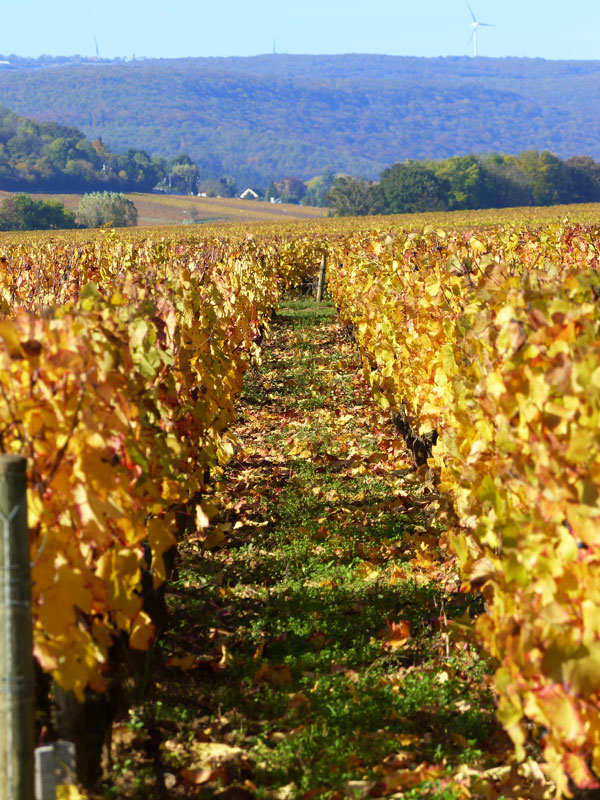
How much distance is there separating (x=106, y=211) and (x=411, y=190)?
40.1 meters

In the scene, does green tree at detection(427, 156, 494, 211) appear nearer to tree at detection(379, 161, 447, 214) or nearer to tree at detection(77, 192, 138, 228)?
tree at detection(379, 161, 447, 214)

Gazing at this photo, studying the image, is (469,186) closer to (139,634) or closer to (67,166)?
(67,166)

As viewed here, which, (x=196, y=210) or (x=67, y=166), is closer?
(x=196, y=210)

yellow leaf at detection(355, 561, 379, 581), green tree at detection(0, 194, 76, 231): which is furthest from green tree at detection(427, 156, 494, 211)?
yellow leaf at detection(355, 561, 379, 581)

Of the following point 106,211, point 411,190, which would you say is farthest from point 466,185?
point 106,211

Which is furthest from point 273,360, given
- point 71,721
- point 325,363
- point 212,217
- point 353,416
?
point 212,217

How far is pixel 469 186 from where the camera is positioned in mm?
110062

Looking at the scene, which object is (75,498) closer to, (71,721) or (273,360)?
(71,721)

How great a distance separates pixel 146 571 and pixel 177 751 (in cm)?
68

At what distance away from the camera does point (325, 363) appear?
12297mm

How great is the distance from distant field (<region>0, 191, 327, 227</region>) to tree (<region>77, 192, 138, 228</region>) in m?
13.3

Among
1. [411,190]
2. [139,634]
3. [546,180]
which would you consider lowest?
[139,634]

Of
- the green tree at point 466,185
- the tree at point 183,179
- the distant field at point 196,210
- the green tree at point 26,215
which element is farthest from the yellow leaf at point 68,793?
the tree at point 183,179

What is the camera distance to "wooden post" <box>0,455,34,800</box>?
1.89 m
